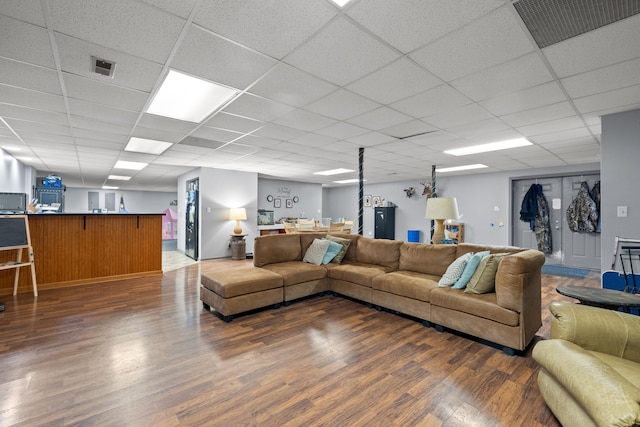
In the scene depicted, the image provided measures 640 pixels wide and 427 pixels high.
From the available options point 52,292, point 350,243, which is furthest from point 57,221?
point 350,243

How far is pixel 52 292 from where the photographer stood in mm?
4383

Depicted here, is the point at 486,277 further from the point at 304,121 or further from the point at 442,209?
the point at 304,121

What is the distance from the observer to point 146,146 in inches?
211

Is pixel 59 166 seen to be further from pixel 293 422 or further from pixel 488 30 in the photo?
pixel 488 30

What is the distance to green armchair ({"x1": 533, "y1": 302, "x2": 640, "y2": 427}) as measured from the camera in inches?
50.5

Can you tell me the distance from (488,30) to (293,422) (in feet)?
9.30

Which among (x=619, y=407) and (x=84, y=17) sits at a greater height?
(x=84, y=17)

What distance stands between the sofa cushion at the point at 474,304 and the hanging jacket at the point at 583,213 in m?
5.74

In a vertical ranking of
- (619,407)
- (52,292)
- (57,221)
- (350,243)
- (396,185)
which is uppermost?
(396,185)

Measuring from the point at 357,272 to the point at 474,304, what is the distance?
154 cm

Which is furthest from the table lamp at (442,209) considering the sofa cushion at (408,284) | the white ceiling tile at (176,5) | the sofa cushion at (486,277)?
the white ceiling tile at (176,5)

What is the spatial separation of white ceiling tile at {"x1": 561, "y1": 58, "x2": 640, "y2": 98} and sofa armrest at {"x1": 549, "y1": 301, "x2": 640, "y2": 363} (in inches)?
81.3

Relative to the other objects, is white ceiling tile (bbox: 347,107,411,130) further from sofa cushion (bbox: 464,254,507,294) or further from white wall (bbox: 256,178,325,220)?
white wall (bbox: 256,178,325,220)

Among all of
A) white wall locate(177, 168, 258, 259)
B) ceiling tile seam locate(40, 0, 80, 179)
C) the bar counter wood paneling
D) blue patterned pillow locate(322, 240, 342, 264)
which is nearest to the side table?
white wall locate(177, 168, 258, 259)
